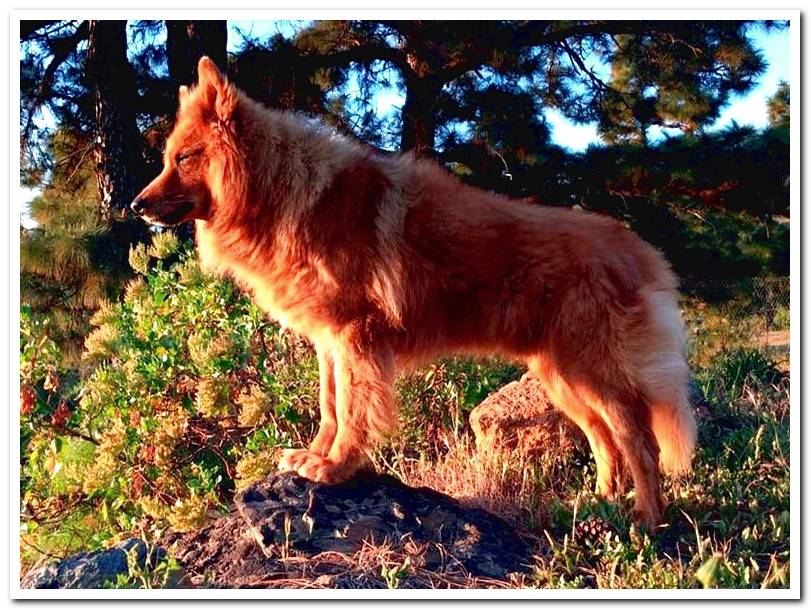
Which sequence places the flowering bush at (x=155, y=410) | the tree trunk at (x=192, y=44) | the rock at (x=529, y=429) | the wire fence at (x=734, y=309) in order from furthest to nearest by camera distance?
the wire fence at (x=734, y=309)
the tree trunk at (x=192, y=44)
the rock at (x=529, y=429)
the flowering bush at (x=155, y=410)

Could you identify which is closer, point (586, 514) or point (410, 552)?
point (410, 552)

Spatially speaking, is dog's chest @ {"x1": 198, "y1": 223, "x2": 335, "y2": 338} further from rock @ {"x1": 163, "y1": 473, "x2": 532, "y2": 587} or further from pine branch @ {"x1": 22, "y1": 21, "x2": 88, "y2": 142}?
pine branch @ {"x1": 22, "y1": 21, "x2": 88, "y2": 142}

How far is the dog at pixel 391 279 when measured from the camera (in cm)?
462

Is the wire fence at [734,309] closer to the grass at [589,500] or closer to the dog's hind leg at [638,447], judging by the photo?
the grass at [589,500]

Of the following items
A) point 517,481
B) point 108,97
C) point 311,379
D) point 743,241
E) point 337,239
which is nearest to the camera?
point 337,239

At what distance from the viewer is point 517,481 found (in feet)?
18.0

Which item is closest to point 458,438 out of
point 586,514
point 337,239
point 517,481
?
point 517,481

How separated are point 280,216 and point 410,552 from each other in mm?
1936

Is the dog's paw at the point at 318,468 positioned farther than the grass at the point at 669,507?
Yes

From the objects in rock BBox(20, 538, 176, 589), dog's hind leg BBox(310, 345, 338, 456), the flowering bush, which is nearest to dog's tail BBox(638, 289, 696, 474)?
dog's hind leg BBox(310, 345, 338, 456)

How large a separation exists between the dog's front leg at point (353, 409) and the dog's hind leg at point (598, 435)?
A: 99 centimetres
